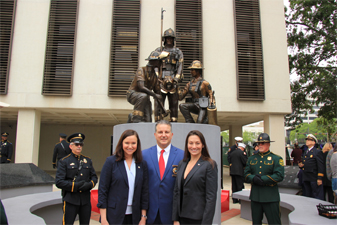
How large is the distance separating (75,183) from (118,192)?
114cm

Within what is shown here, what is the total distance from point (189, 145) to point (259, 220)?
2.02 meters

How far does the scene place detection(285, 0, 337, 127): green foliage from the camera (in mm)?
13430

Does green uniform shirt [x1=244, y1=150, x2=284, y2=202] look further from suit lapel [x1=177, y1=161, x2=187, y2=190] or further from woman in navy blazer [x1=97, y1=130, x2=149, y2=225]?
woman in navy blazer [x1=97, y1=130, x2=149, y2=225]

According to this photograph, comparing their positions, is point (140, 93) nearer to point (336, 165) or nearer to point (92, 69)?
point (336, 165)

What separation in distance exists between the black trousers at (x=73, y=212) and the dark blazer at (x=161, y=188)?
132 cm

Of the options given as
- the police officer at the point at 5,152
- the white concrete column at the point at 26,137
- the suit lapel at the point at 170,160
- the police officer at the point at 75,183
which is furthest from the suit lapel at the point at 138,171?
the white concrete column at the point at 26,137

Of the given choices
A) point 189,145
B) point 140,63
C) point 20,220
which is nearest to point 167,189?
point 189,145

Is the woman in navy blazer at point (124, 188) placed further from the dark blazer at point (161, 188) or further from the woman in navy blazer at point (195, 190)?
the woman in navy blazer at point (195, 190)

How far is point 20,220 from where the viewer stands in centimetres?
344

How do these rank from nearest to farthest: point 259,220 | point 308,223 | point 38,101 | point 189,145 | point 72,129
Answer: point 189,145 < point 308,223 < point 259,220 < point 38,101 < point 72,129

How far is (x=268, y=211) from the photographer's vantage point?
3693 mm

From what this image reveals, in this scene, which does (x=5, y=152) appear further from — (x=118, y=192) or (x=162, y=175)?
(x=162, y=175)

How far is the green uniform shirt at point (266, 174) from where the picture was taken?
3.68 m

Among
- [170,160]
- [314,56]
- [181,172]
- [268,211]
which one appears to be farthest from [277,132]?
[181,172]
